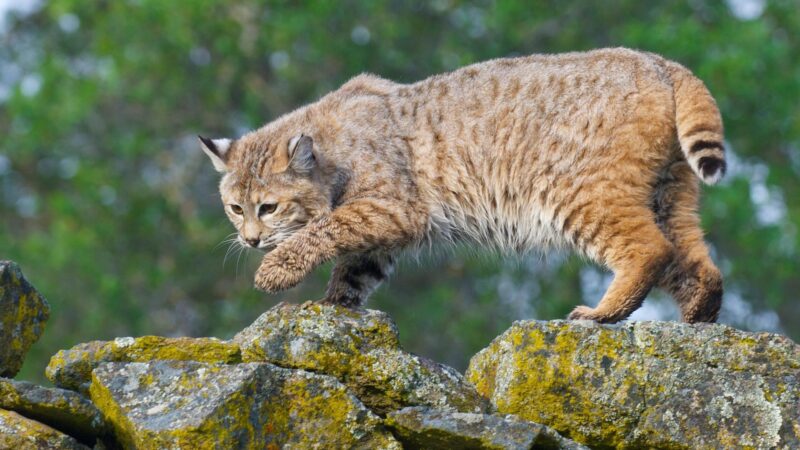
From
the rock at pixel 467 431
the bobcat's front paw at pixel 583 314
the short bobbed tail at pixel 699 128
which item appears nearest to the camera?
the rock at pixel 467 431

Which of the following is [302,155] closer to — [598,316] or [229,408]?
[598,316]

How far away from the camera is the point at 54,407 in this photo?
5.59 m

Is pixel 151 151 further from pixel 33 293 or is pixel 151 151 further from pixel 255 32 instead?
pixel 33 293

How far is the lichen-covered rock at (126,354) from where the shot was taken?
629 centimetres

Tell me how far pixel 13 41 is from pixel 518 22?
11172 mm

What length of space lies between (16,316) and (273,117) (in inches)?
587

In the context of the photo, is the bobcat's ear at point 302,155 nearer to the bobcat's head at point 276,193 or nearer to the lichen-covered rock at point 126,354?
the bobcat's head at point 276,193

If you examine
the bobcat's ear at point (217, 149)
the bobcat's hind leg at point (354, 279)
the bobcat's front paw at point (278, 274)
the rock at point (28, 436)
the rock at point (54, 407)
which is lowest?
the rock at point (28, 436)

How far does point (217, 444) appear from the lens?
559 cm

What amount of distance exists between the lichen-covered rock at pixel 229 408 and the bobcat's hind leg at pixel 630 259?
191cm

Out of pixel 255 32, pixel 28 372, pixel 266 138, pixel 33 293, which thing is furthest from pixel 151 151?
pixel 33 293

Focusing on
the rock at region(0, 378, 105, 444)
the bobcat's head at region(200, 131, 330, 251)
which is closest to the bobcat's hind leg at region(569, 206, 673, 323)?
the bobcat's head at region(200, 131, 330, 251)

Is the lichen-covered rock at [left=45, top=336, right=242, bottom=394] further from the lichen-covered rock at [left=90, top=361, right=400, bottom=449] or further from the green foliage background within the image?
the green foliage background

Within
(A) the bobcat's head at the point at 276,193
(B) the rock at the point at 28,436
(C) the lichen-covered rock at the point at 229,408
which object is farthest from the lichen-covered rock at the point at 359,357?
(A) the bobcat's head at the point at 276,193
